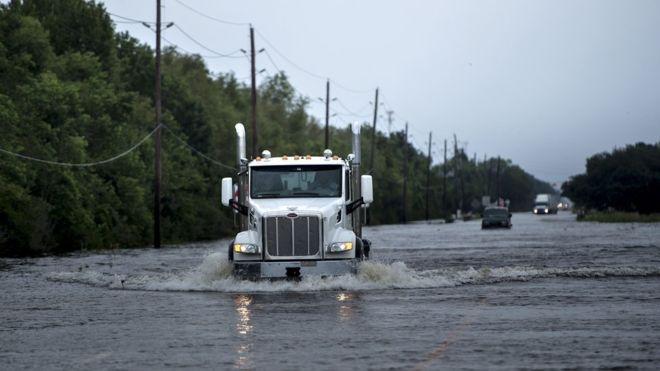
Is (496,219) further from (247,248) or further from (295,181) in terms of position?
(247,248)

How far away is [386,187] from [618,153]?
26802 mm

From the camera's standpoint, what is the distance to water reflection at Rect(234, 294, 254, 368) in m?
14.1

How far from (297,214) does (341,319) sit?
261 inches

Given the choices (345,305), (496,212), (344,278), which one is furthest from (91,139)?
(345,305)

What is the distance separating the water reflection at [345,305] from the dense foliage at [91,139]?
19.2 m

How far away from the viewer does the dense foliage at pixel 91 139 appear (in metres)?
53.8

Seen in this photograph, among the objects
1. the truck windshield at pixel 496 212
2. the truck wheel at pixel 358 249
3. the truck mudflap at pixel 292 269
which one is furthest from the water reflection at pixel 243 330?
the truck windshield at pixel 496 212

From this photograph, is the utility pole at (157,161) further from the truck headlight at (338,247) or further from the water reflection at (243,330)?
the water reflection at (243,330)

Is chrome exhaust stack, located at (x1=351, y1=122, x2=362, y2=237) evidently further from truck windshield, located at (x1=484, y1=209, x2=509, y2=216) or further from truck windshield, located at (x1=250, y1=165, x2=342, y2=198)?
truck windshield, located at (x1=484, y1=209, x2=509, y2=216)

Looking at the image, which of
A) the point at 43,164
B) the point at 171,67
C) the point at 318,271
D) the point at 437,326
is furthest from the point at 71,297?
the point at 171,67

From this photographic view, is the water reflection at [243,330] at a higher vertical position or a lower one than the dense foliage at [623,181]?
lower

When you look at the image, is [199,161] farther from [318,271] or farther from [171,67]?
[318,271]

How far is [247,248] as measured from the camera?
25828mm

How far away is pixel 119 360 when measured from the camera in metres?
14.4
